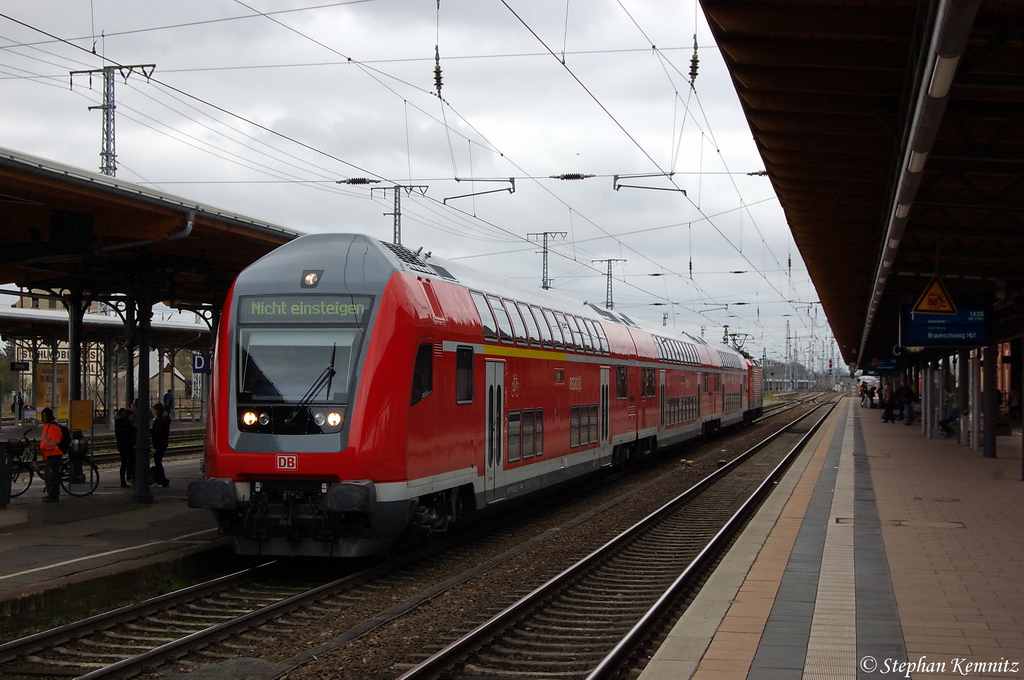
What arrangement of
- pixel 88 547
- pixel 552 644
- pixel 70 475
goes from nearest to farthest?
pixel 552 644
pixel 88 547
pixel 70 475

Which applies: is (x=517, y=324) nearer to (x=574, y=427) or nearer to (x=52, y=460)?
(x=574, y=427)

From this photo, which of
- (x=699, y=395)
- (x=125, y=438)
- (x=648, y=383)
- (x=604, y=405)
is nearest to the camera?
(x=125, y=438)

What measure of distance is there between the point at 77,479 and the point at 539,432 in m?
7.34

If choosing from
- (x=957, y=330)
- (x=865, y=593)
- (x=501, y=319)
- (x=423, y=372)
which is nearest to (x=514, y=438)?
(x=501, y=319)

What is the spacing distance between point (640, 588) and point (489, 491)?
2994 millimetres

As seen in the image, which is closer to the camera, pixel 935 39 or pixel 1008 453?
pixel 935 39

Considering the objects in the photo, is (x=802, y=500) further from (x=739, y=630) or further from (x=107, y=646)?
(x=107, y=646)

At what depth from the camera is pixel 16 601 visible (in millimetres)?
7988

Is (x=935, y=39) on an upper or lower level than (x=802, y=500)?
upper

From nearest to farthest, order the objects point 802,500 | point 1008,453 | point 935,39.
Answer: point 935,39 < point 802,500 < point 1008,453

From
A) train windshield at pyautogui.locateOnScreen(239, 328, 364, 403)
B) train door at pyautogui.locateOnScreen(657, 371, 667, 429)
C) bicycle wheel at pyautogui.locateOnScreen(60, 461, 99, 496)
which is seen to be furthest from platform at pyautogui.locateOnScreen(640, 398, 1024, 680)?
bicycle wheel at pyautogui.locateOnScreen(60, 461, 99, 496)

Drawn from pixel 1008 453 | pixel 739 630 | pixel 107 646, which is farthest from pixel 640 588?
pixel 1008 453

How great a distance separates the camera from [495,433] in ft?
41.2

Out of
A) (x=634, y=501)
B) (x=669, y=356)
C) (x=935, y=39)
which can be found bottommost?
(x=634, y=501)
